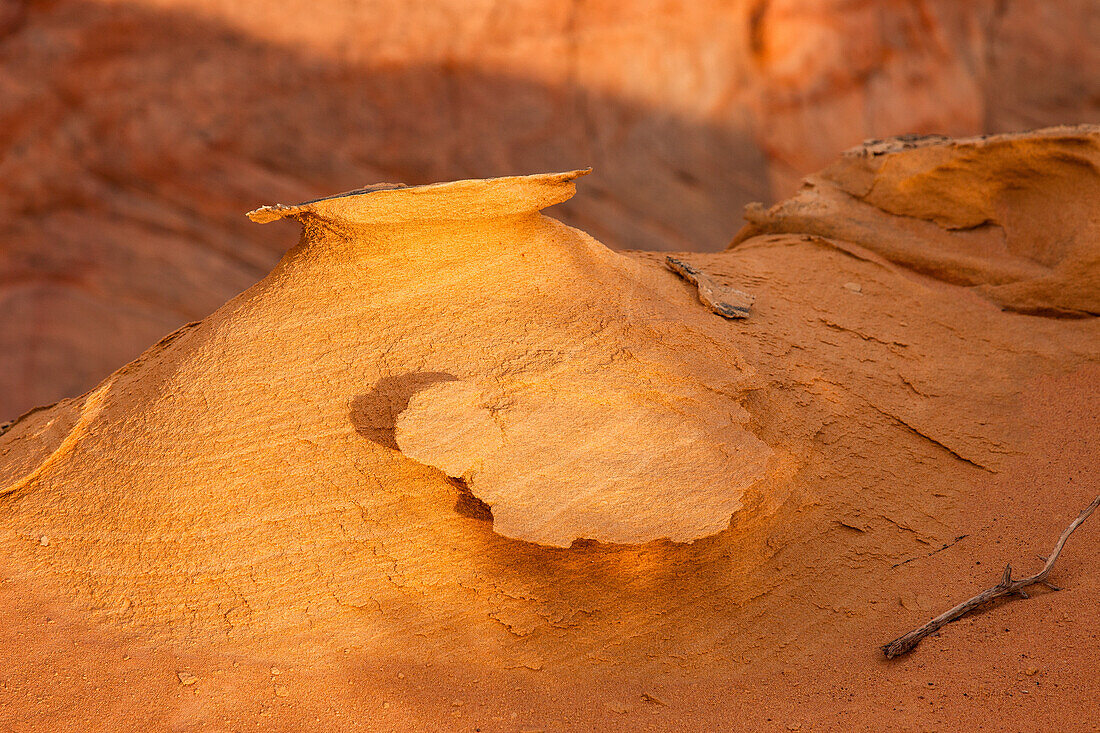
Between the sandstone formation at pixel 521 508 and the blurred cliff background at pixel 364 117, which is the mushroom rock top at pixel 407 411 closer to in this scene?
the sandstone formation at pixel 521 508

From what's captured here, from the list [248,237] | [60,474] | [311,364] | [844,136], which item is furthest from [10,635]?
[844,136]

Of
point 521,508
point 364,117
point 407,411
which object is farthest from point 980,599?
point 364,117

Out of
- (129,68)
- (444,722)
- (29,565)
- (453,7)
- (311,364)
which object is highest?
(453,7)

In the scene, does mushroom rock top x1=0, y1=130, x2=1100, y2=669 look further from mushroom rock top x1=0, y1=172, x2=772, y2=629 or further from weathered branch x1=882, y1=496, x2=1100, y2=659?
weathered branch x1=882, y1=496, x2=1100, y2=659

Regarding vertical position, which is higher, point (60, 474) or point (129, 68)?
point (129, 68)

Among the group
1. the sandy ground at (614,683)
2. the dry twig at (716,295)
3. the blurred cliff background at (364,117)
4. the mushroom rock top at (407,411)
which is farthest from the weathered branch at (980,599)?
the blurred cliff background at (364,117)

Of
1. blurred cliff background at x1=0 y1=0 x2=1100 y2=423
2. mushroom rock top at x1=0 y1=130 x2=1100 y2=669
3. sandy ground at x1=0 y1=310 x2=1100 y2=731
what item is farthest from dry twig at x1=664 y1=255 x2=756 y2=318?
blurred cliff background at x1=0 y1=0 x2=1100 y2=423

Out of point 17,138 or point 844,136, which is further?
point 844,136

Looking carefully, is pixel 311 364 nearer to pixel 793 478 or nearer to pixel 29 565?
pixel 29 565
